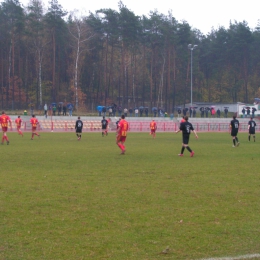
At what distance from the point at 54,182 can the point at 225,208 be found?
15.4 feet

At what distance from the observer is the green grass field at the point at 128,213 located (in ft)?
18.9

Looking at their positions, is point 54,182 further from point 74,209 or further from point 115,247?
point 115,247

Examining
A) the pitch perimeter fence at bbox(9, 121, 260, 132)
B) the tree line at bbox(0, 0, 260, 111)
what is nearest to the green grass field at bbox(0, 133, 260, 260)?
the pitch perimeter fence at bbox(9, 121, 260, 132)

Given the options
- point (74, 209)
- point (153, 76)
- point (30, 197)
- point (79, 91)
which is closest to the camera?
point (74, 209)

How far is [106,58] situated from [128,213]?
65.4 meters

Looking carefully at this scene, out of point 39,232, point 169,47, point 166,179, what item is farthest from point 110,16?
point 39,232

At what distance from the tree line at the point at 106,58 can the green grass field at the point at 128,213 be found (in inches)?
2100

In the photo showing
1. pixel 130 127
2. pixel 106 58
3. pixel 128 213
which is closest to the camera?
pixel 128 213

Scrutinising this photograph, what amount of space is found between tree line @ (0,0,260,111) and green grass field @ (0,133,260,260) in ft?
175

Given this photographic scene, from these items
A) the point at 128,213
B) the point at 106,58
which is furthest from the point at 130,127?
the point at 128,213

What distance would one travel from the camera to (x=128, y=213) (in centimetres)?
755

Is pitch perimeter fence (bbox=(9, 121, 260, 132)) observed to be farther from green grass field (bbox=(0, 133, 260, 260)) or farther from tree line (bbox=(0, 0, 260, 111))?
green grass field (bbox=(0, 133, 260, 260))

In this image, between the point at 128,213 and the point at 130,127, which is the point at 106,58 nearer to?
the point at 130,127

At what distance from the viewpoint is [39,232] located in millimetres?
6422
